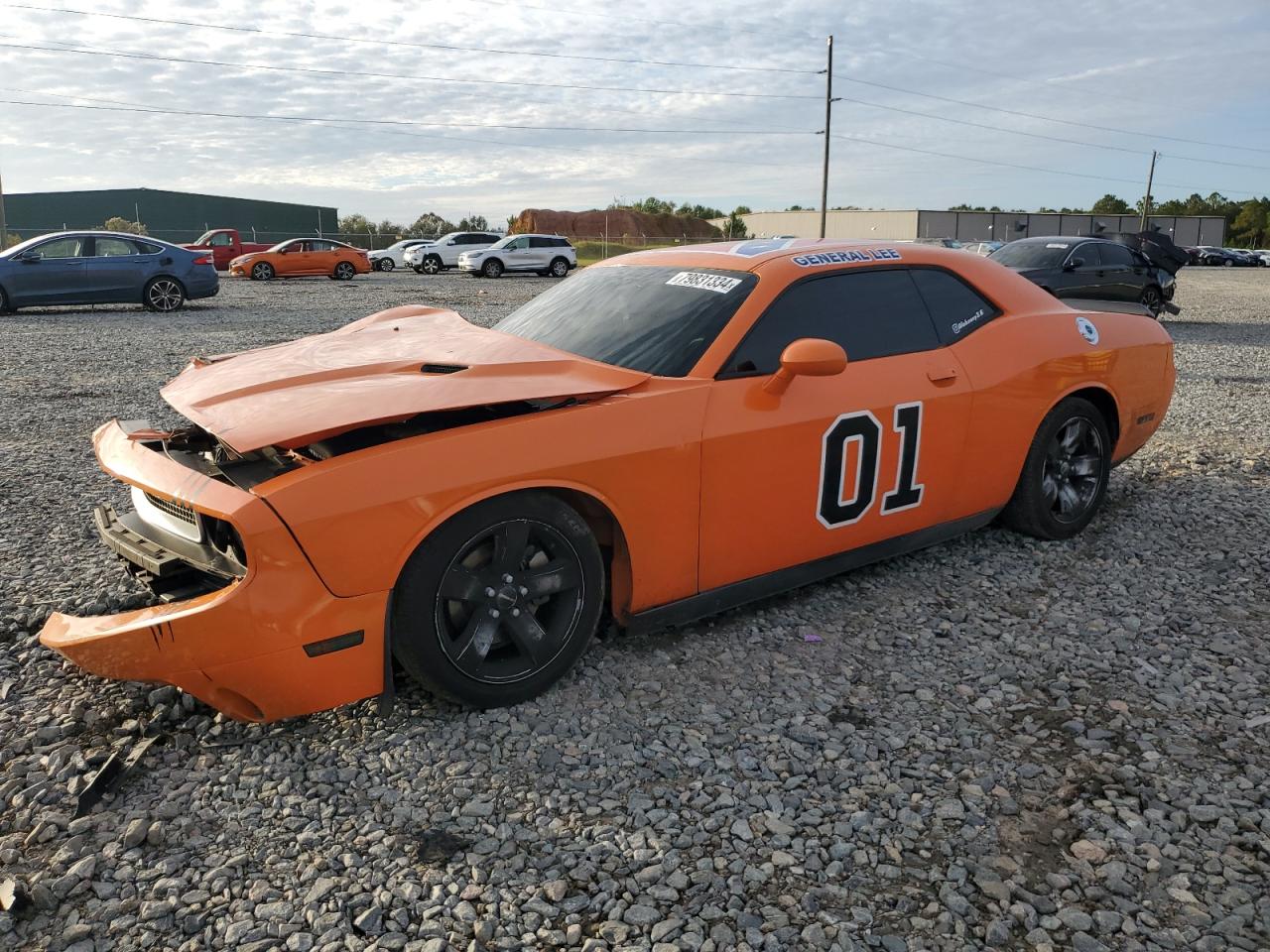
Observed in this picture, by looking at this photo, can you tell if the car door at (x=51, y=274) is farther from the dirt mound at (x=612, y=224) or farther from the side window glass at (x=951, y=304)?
the dirt mound at (x=612, y=224)

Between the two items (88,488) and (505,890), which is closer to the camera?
(505,890)

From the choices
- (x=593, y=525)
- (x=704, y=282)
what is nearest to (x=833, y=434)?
(x=704, y=282)

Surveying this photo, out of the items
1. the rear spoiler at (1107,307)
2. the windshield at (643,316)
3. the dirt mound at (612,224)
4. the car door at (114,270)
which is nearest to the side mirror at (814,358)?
the windshield at (643,316)

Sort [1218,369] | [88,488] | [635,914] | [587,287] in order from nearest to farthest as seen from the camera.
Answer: [635,914] < [587,287] < [88,488] < [1218,369]

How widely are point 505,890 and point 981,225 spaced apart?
80128 mm

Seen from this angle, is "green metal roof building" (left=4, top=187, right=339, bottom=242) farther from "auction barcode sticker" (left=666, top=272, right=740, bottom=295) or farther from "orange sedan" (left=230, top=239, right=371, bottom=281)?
"auction barcode sticker" (left=666, top=272, right=740, bottom=295)

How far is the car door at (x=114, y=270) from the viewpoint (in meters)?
15.0

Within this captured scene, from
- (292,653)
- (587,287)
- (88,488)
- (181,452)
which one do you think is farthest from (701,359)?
(88,488)

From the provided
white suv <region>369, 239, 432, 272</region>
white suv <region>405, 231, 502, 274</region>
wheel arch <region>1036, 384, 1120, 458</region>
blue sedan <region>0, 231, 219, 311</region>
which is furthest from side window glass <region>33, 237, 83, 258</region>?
white suv <region>369, 239, 432, 272</region>

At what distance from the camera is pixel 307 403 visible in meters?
2.85

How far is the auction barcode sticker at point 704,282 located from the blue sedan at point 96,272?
14493 millimetres

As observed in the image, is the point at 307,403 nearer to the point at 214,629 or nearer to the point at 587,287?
the point at 214,629

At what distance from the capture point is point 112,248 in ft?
49.6

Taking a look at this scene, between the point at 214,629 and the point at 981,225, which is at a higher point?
the point at 981,225
